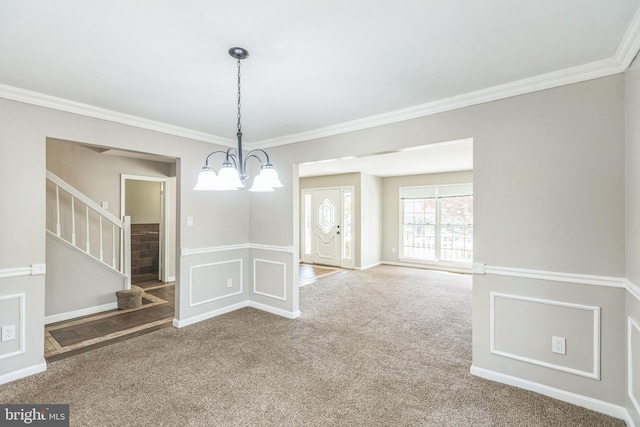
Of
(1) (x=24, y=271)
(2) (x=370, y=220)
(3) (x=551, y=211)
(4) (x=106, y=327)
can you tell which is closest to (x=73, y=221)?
(4) (x=106, y=327)

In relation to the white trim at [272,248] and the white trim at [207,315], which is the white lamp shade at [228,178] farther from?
the white trim at [207,315]

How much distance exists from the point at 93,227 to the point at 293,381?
4002 mm

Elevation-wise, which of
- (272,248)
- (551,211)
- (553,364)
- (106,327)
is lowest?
(106,327)

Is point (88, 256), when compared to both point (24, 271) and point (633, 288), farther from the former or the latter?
point (633, 288)

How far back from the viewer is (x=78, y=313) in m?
4.11

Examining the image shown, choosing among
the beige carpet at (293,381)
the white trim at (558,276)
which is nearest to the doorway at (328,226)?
the beige carpet at (293,381)

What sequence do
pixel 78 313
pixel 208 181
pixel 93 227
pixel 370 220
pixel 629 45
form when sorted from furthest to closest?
pixel 370 220, pixel 93 227, pixel 78 313, pixel 208 181, pixel 629 45

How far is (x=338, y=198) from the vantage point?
25.8 ft

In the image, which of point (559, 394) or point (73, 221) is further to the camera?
point (73, 221)

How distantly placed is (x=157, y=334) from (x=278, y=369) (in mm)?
1675

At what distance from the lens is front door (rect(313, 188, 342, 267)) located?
310 inches

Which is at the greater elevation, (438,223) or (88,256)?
(438,223)

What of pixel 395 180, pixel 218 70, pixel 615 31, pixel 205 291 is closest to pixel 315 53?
pixel 218 70

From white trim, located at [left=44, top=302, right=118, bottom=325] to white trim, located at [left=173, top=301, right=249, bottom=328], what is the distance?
1.36m
